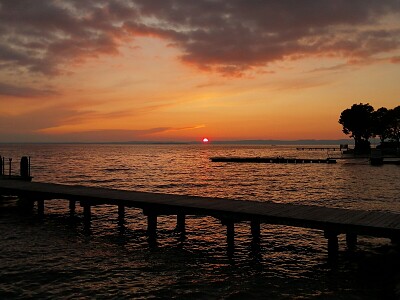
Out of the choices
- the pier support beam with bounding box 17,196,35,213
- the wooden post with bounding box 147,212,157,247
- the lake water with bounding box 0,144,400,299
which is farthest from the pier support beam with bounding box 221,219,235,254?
the pier support beam with bounding box 17,196,35,213

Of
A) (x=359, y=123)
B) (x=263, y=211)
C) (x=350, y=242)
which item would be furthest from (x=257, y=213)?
(x=359, y=123)

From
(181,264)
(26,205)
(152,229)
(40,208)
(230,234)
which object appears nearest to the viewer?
(181,264)

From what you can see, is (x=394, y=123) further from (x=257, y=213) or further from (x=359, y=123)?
(x=257, y=213)

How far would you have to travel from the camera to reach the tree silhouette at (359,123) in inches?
4218

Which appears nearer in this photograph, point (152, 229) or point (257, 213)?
point (257, 213)

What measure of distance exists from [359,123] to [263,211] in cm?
10229

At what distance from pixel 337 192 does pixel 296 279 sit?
24016mm

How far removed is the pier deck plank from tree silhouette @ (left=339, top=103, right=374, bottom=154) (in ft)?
327

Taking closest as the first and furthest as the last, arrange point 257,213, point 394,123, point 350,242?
point 257,213 < point 350,242 < point 394,123

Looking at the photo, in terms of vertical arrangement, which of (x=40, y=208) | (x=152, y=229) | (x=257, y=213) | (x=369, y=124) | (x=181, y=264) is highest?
(x=369, y=124)

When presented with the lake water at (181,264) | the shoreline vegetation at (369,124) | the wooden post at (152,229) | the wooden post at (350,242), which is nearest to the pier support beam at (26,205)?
the lake water at (181,264)

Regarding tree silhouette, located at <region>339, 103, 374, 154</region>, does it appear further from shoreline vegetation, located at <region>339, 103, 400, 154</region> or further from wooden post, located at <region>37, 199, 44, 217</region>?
wooden post, located at <region>37, 199, 44, 217</region>

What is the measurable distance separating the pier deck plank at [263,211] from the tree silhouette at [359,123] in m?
99.6

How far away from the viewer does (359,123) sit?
10744cm
